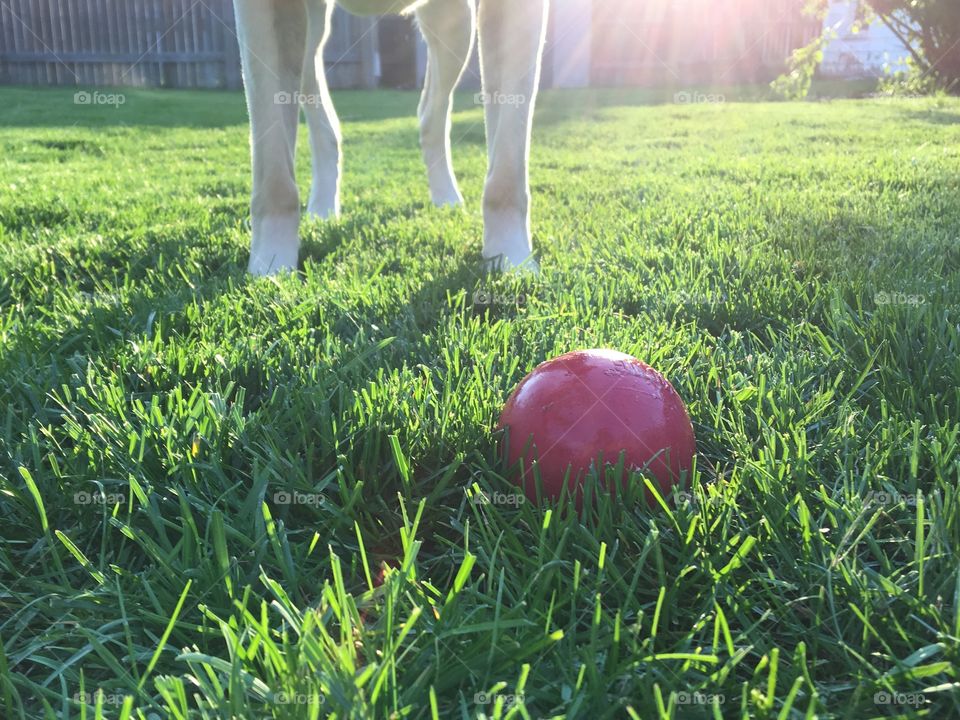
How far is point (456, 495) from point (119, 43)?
17848 millimetres

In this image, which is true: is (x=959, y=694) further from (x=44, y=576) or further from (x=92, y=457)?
(x=92, y=457)

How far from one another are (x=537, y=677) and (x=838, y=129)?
331 inches

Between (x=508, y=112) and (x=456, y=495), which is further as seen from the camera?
(x=508, y=112)

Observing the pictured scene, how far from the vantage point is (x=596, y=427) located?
4.67 feet

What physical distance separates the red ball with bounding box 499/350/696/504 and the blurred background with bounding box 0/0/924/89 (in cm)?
1557

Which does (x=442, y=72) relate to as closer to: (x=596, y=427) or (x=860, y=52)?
(x=596, y=427)

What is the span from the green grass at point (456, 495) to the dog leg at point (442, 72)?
1.51 m

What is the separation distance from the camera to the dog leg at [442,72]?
14.9 feet

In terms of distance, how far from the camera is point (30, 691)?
112 cm

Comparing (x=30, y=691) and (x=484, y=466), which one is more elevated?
(x=484, y=466)

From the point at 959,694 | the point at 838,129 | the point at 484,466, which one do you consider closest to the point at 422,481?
the point at 484,466

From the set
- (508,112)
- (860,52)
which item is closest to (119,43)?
(508,112)

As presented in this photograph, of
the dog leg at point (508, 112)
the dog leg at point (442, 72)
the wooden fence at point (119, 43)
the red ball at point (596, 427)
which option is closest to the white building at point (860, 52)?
the wooden fence at point (119, 43)

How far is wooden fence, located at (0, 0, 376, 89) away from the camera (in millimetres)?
15953
